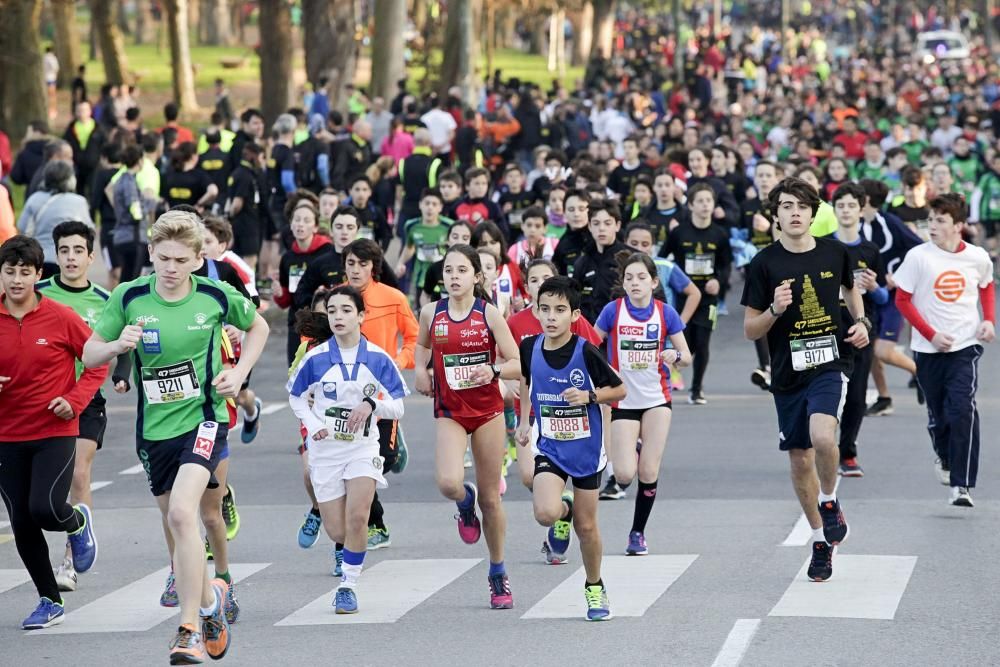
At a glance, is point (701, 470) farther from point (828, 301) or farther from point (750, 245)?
point (750, 245)

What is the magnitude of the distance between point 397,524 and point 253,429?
→ 2780 mm

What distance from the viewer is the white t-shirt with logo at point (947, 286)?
464 inches

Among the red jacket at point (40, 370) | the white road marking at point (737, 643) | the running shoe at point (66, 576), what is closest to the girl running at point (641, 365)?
the white road marking at point (737, 643)

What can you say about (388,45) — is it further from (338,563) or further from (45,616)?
(45,616)

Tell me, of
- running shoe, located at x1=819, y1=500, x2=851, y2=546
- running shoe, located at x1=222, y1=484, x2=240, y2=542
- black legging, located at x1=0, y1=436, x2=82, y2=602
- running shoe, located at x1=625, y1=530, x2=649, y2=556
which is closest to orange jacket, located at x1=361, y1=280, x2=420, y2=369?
running shoe, located at x1=222, y1=484, x2=240, y2=542

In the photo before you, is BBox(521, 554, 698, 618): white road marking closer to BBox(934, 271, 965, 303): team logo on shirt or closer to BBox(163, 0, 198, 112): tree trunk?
BBox(934, 271, 965, 303): team logo on shirt

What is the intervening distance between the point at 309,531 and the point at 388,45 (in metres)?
29.7

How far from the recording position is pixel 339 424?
926 cm

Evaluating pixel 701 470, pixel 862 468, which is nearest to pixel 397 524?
pixel 701 470

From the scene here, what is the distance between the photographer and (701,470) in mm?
13570

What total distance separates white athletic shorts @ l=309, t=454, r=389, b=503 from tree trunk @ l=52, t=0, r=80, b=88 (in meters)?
38.7

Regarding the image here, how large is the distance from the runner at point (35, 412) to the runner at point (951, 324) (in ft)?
17.0

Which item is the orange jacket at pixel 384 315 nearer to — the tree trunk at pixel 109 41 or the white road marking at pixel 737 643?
the white road marking at pixel 737 643

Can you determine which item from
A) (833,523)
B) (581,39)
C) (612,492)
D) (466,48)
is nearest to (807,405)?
(833,523)
